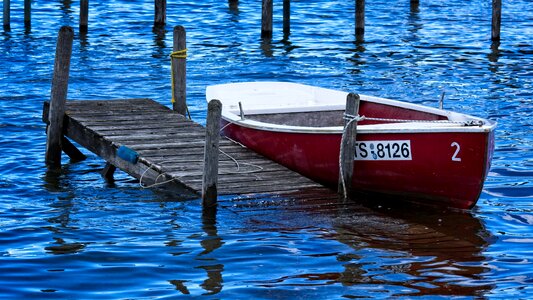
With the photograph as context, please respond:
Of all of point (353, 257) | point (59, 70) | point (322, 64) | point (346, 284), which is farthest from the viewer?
point (322, 64)

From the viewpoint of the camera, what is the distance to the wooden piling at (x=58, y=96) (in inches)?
481

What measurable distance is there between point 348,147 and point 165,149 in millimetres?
2307

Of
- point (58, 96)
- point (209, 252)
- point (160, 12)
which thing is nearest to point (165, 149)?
point (58, 96)

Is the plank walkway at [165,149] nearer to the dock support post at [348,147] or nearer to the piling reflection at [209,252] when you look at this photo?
the dock support post at [348,147]

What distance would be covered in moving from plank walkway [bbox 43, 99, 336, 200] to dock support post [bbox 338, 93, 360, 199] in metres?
0.17

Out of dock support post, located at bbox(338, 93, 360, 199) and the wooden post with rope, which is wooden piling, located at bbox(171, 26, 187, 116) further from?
the wooden post with rope

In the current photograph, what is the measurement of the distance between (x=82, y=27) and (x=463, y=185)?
54.5 feet

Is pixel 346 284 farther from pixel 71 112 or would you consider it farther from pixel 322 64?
pixel 322 64

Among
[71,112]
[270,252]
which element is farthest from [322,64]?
[270,252]

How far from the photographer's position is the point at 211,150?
976 centimetres

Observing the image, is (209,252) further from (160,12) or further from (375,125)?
(160,12)

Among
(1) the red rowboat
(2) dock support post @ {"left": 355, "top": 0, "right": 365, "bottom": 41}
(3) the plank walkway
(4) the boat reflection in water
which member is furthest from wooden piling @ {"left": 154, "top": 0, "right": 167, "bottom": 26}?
(4) the boat reflection in water

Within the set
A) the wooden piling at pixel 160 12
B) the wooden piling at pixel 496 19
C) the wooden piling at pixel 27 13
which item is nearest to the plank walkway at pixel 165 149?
the wooden piling at pixel 496 19

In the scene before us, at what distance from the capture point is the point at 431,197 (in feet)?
34.6
